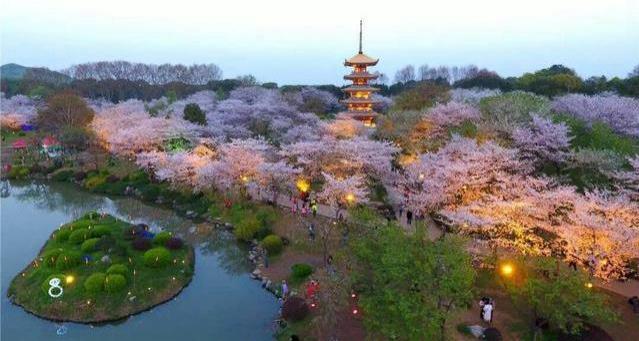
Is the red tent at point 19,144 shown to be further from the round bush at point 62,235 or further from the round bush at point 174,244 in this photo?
the round bush at point 174,244

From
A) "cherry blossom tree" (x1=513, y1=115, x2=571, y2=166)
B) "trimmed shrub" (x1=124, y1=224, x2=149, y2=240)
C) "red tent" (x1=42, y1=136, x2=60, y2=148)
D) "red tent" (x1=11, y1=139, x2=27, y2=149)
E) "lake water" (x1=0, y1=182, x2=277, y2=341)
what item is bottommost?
"lake water" (x1=0, y1=182, x2=277, y2=341)

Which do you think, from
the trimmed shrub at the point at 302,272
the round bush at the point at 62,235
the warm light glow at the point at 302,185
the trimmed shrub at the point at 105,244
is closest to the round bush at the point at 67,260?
the trimmed shrub at the point at 105,244

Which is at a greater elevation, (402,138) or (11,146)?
(402,138)

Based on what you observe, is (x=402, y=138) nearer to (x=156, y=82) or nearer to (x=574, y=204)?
(x=574, y=204)

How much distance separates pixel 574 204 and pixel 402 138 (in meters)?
19.4

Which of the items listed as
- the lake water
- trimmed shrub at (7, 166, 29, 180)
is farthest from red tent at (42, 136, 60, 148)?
the lake water

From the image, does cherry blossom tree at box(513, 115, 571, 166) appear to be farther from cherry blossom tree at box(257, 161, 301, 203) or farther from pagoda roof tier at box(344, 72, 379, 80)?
pagoda roof tier at box(344, 72, 379, 80)

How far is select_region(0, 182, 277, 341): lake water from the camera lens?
19547mm

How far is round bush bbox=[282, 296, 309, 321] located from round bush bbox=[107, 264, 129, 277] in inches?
339

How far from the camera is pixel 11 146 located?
195 feet

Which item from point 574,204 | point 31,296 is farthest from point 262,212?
point 574,204

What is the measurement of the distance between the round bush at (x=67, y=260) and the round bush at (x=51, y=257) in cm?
35

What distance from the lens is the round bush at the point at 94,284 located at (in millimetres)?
21516

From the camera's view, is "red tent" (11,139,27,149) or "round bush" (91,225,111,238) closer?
"round bush" (91,225,111,238)
